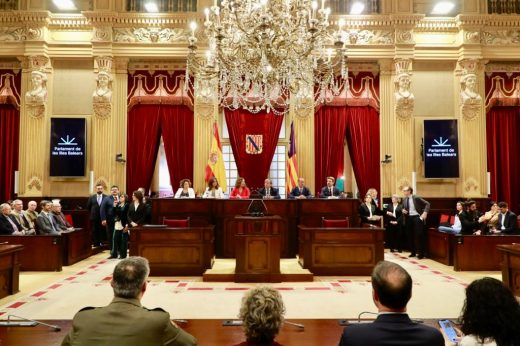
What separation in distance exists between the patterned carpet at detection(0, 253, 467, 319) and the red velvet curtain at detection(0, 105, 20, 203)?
5274 mm

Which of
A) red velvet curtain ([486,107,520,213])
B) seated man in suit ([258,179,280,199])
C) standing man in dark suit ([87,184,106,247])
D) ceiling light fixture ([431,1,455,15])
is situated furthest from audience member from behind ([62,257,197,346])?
ceiling light fixture ([431,1,455,15])

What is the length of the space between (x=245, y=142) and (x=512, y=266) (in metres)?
6.65

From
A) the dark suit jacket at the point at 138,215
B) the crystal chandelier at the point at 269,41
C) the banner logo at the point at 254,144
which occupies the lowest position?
the dark suit jacket at the point at 138,215

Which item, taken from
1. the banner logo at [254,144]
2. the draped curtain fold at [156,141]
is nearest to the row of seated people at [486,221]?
the banner logo at [254,144]

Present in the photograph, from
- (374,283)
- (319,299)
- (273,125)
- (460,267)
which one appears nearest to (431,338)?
(374,283)

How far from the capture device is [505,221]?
26.4ft

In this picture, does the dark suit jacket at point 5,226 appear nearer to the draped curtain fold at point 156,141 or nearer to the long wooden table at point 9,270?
the long wooden table at point 9,270

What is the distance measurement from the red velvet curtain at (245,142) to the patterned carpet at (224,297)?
14.3 feet

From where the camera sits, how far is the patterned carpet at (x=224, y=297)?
5.08 metres

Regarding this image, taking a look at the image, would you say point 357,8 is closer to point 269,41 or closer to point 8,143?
point 269,41

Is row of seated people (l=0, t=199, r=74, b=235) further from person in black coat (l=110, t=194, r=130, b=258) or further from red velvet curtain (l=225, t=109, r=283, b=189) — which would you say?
red velvet curtain (l=225, t=109, r=283, b=189)

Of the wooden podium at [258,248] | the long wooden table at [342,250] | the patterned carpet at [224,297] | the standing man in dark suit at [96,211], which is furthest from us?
the standing man in dark suit at [96,211]

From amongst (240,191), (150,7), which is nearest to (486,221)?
(240,191)

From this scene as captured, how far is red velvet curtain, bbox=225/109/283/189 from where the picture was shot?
11078 millimetres
